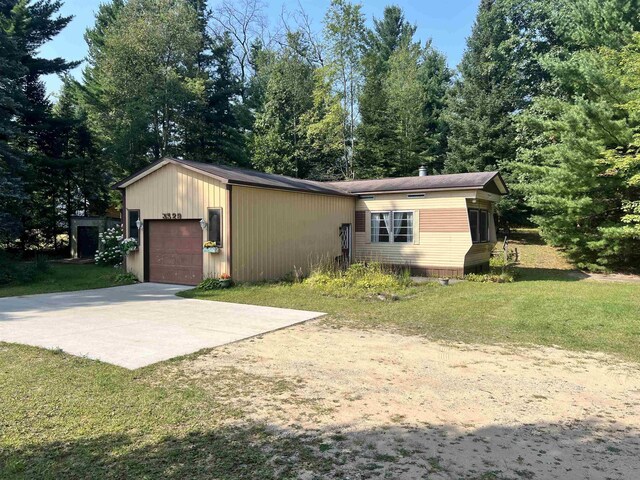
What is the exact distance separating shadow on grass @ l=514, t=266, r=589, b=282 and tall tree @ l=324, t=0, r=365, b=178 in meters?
14.2

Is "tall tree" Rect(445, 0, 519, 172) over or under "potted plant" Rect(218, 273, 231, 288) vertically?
over

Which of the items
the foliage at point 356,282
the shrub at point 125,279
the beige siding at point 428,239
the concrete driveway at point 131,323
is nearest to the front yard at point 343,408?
the concrete driveway at point 131,323

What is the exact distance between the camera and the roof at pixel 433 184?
1402 centimetres

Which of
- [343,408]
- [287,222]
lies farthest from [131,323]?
[287,222]

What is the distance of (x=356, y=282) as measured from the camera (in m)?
11.6

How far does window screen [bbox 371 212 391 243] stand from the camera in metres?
15.8

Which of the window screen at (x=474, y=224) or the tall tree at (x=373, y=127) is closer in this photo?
the window screen at (x=474, y=224)

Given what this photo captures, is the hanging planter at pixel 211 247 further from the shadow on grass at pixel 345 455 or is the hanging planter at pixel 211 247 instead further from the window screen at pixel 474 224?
the shadow on grass at pixel 345 455

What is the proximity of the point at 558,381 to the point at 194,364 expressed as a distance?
407 cm

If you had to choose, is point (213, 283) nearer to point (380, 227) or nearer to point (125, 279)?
point (125, 279)

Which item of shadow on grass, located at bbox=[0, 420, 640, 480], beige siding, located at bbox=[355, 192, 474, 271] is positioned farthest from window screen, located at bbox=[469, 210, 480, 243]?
shadow on grass, located at bbox=[0, 420, 640, 480]

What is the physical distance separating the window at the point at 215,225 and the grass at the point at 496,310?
1603mm

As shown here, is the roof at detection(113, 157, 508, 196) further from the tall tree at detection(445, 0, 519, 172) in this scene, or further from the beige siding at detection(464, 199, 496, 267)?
the tall tree at detection(445, 0, 519, 172)

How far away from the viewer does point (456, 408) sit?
388cm
